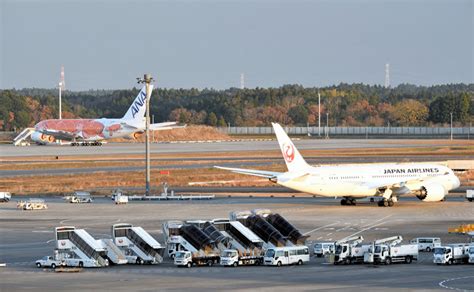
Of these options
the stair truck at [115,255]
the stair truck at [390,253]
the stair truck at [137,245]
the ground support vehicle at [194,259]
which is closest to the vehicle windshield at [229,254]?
the ground support vehicle at [194,259]

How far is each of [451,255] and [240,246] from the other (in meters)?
11.8

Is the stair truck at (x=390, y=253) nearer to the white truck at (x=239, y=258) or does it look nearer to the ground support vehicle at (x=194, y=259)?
the white truck at (x=239, y=258)

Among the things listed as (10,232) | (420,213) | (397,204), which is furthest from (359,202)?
(10,232)

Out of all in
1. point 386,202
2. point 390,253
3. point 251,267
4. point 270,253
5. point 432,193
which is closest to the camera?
point 251,267

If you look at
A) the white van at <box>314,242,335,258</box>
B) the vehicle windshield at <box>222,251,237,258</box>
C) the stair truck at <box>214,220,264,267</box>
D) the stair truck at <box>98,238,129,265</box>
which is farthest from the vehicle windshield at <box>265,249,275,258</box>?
the stair truck at <box>98,238,129,265</box>

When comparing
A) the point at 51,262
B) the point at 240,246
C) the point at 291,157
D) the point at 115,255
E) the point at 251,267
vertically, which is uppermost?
the point at 291,157

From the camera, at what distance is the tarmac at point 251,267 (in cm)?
5216

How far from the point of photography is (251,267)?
59594 mm

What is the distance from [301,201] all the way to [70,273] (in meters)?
44.0

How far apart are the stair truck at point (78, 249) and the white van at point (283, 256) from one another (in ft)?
29.5

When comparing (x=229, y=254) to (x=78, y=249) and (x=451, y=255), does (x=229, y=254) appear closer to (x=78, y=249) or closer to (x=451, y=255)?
(x=78, y=249)

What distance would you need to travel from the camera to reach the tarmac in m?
52.2

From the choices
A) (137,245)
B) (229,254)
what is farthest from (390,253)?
(137,245)

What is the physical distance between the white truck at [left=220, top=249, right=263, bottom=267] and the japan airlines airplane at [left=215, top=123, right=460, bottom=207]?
2786 cm
